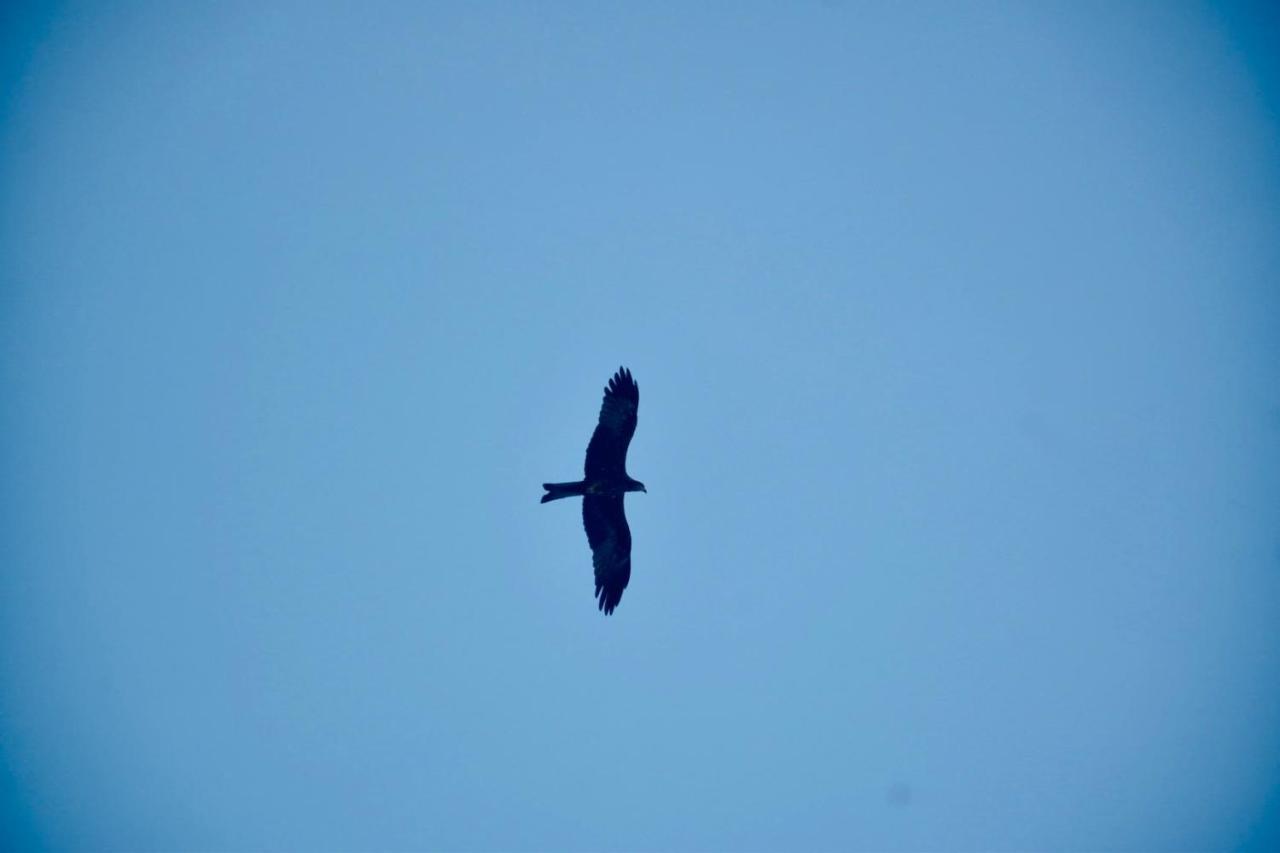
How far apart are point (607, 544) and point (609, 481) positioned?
4.57 ft

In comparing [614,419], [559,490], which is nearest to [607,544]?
[559,490]

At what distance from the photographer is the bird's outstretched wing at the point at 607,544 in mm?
13547

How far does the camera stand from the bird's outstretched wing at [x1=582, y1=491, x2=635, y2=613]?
13547 millimetres

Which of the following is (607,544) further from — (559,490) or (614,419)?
(614,419)

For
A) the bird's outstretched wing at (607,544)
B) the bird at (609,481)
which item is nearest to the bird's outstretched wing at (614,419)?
the bird at (609,481)

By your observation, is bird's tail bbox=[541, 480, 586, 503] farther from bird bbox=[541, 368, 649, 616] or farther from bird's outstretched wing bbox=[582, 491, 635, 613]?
bird's outstretched wing bbox=[582, 491, 635, 613]

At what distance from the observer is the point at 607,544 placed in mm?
13844

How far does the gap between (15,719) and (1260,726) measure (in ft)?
292

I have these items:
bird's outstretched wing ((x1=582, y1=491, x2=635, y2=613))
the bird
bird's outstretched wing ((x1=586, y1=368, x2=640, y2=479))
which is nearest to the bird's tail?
the bird

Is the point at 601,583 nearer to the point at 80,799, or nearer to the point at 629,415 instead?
the point at 629,415

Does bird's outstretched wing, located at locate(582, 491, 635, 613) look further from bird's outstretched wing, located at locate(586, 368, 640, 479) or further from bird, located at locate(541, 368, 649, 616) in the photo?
bird's outstretched wing, located at locate(586, 368, 640, 479)

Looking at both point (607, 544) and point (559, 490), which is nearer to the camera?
point (559, 490)

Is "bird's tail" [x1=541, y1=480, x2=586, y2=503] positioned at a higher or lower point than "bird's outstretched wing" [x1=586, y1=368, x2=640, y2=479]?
lower

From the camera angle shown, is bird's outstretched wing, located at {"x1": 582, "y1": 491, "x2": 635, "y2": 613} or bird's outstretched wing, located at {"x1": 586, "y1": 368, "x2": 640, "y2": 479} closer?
bird's outstretched wing, located at {"x1": 586, "y1": 368, "x2": 640, "y2": 479}
